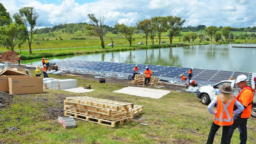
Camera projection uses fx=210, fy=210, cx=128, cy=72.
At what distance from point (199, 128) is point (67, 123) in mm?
4999

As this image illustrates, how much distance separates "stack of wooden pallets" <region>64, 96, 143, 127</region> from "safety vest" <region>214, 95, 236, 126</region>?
395cm

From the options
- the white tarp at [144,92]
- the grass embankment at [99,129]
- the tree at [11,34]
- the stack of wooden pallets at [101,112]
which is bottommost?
the white tarp at [144,92]

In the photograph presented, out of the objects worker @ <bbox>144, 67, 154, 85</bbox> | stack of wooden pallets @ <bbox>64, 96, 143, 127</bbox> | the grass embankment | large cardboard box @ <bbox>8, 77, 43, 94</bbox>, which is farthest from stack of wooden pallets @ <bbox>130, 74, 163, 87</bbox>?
stack of wooden pallets @ <bbox>64, 96, 143, 127</bbox>

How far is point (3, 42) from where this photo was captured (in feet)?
171

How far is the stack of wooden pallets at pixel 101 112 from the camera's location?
8109mm

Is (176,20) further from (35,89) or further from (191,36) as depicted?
(35,89)

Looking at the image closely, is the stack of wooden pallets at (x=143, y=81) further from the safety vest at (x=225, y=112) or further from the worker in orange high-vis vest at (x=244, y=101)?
the safety vest at (x=225, y=112)

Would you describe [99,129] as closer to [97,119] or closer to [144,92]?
[97,119]

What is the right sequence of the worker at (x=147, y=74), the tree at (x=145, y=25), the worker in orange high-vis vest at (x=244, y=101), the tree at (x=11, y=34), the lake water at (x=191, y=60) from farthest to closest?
the tree at (x=145, y=25) → the tree at (x=11, y=34) → the lake water at (x=191, y=60) → the worker at (x=147, y=74) → the worker in orange high-vis vest at (x=244, y=101)

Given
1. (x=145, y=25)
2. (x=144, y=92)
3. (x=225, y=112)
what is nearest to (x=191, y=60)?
(x=144, y=92)

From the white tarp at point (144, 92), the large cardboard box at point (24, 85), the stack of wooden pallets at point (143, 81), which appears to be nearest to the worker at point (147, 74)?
the stack of wooden pallets at point (143, 81)

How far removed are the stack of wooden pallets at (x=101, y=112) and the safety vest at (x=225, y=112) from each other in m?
3.95

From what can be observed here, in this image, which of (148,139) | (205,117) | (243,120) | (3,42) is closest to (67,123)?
(148,139)

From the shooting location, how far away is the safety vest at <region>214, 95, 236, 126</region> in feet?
16.5
